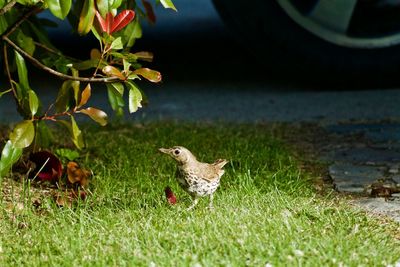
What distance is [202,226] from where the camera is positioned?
3.52 meters

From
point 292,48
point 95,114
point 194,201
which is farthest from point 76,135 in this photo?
point 292,48

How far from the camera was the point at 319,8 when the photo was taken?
568 cm

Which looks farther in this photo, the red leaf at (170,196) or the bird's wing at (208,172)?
the red leaf at (170,196)

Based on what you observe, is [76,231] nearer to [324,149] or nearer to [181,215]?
[181,215]

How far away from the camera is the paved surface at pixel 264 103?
459 centimetres

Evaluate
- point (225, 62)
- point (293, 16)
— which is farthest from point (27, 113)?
point (225, 62)

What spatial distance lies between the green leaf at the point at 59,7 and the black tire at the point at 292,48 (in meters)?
2.39

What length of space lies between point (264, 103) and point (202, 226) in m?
2.62

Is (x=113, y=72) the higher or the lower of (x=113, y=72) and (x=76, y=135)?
the higher

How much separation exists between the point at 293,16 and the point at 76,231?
2475 mm

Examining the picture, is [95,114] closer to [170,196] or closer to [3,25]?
[170,196]

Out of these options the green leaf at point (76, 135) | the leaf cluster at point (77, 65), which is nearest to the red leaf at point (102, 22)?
the leaf cluster at point (77, 65)

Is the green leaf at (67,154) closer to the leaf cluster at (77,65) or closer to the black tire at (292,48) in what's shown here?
the leaf cluster at (77,65)

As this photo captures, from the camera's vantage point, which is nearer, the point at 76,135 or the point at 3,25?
the point at 76,135
